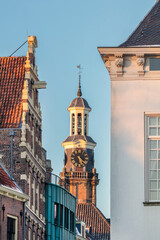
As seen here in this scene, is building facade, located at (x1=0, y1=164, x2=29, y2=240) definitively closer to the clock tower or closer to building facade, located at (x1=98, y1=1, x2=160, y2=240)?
building facade, located at (x1=98, y1=1, x2=160, y2=240)

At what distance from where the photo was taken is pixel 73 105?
5384 inches

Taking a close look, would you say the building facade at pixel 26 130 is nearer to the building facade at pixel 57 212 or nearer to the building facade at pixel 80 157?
the building facade at pixel 57 212

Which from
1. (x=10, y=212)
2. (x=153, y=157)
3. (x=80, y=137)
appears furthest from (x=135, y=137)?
(x=80, y=137)

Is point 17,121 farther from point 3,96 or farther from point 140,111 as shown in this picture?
point 140,111

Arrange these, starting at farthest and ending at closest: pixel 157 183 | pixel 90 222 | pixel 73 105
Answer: pixel 73 105 → pixel 90 222 → pixel 157 183

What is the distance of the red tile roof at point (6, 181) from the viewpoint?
43.5 metres

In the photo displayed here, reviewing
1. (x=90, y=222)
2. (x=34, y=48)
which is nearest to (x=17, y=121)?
(x=34, y=48)

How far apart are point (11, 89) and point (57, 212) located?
30.2 ft

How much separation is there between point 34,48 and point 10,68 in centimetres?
224

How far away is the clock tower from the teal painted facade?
78.5 m

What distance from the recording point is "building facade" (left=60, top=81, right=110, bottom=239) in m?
137

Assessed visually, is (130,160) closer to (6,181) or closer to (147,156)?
(147,156)

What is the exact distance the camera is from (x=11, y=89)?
50969mm

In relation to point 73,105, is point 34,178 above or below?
below
